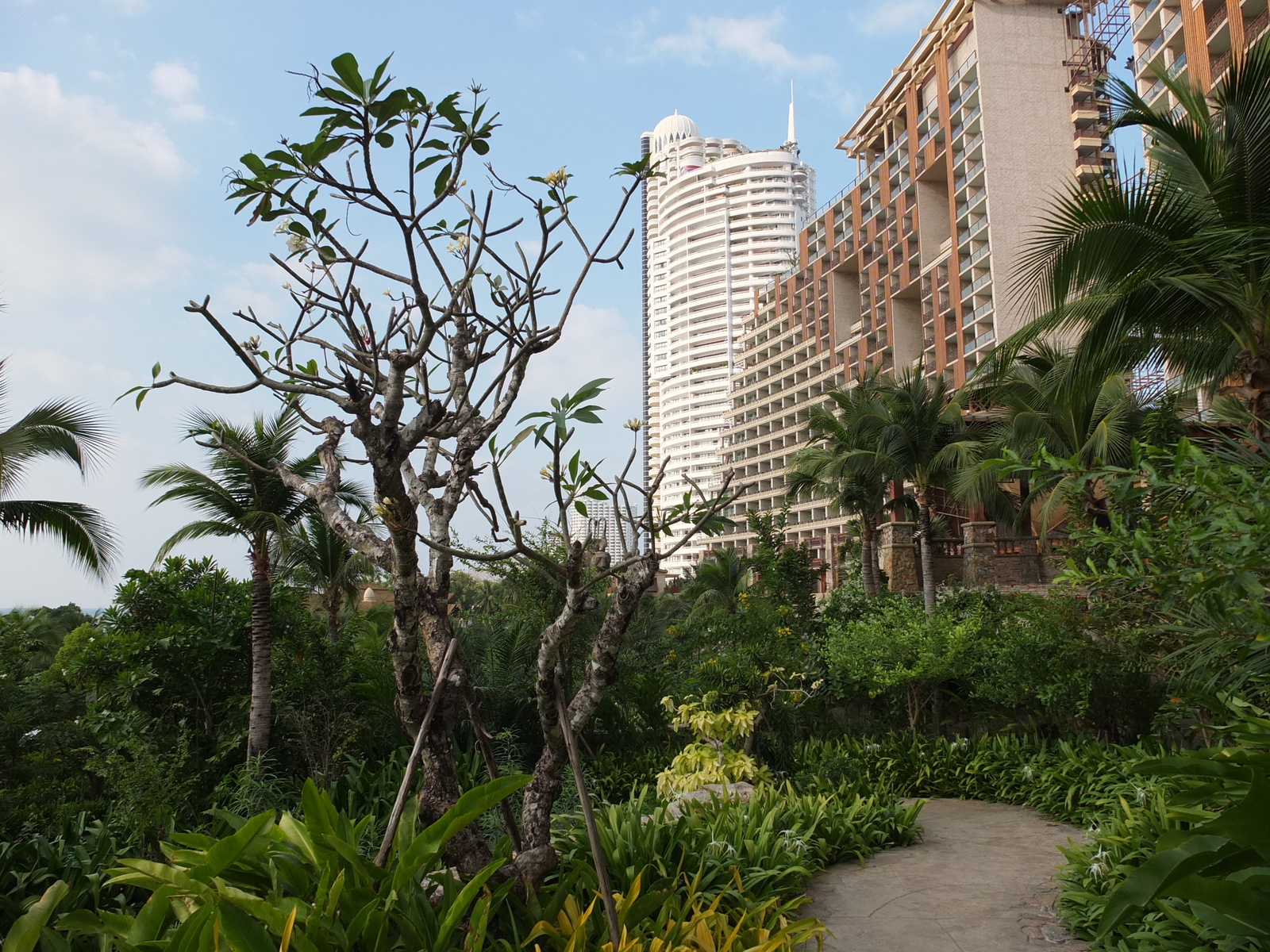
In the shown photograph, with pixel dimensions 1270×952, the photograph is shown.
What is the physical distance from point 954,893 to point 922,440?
45.2 ft

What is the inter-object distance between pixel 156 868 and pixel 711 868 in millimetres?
2908

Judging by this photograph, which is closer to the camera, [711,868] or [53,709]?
[711,868]

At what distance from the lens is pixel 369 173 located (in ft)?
10.9

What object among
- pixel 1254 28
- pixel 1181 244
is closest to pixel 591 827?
pixel 1181 244

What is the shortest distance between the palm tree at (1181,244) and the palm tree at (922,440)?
10.9 meters

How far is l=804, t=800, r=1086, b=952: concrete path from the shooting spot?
461 cm

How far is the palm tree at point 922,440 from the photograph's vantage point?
17.7 metres

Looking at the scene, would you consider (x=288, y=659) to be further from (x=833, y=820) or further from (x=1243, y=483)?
(x=1243, y=483)

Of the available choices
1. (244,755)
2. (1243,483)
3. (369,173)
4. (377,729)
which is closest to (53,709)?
(244,755)

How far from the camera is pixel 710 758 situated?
702 centimetres

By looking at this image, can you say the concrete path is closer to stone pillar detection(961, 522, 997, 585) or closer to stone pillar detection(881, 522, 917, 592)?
stone pillar detection(961, 522, 997, 585)

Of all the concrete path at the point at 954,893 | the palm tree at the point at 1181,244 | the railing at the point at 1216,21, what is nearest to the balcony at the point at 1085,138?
the railing at the point at 1216,21

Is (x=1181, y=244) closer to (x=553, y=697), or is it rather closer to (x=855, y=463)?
(x=553, y=697)

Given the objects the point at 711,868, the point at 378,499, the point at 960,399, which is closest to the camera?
the point at 378,499
